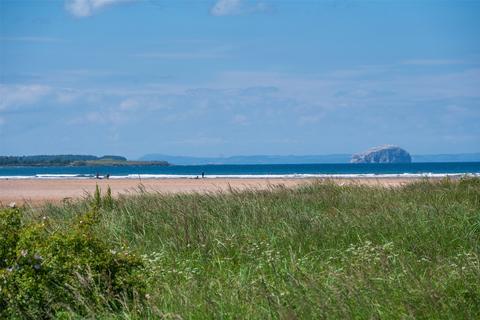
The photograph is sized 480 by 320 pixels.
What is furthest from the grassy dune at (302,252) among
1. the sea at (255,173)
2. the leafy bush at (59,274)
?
the sea at (255,173)

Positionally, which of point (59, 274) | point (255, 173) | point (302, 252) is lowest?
point (302, 252)

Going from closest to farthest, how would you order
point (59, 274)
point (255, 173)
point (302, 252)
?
point (59, 274)
point (302, 252)
point (255, 173)

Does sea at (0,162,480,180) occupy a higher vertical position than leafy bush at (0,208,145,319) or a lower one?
higher

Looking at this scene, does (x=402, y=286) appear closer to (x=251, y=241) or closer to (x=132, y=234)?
(x=251, y=241)

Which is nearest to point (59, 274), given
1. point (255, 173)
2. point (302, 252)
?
point (302, 252)

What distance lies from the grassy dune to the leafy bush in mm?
257

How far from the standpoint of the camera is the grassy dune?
7.10 meters

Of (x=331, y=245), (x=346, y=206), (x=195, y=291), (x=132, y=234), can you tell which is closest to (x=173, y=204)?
(x=132, y=234)

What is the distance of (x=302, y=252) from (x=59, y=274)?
4052 millimetres

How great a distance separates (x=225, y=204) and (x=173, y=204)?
97 centimetres

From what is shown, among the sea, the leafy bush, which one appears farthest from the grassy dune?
the sea

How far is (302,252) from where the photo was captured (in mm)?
10977

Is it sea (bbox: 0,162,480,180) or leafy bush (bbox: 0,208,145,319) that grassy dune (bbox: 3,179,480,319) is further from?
sea (bbox: 0,162,480,180)

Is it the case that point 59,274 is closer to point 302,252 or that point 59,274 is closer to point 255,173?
point 302,252
